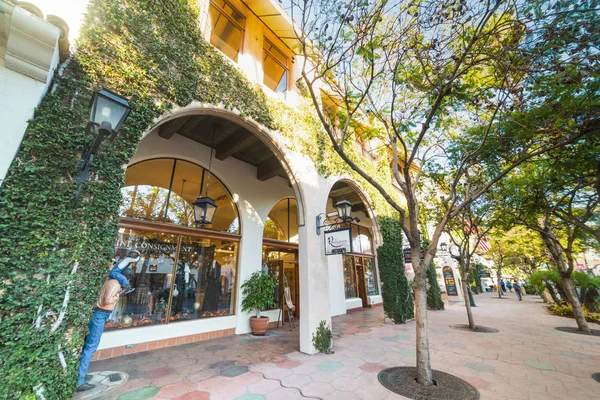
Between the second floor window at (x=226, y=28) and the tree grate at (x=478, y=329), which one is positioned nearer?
the second floor window at (x=226, y=28)

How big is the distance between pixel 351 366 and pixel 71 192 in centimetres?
511

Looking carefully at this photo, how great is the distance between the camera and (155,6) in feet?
14.2

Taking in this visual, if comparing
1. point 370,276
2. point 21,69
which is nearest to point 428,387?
point 21,69

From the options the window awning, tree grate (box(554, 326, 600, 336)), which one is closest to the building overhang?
the window awning

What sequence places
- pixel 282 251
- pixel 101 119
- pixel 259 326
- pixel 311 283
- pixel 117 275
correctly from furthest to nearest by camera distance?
pixel 282 251 < pixel 259 326 < pixel 311 283 < pixel 117 275 < pixel 101 119

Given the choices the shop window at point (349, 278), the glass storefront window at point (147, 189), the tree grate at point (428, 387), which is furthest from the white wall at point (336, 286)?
the glass storefront window at point (147, 189)

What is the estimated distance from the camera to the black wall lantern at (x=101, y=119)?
8.52 feet

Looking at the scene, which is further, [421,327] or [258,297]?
[258,297]

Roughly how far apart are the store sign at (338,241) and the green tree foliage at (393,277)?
3784 millimetres

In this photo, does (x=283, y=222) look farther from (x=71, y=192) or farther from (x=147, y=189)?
(x=71, y=192)

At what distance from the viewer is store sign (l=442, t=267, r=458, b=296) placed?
16.4 m

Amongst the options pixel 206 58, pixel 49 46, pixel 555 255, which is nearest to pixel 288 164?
pixel 206 58

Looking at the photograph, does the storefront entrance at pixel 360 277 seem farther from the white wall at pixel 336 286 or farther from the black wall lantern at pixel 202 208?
the black wall lantern at pixel 202 208

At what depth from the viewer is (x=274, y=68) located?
720cm
